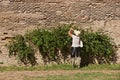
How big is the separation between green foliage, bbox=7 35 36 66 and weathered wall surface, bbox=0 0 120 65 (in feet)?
0.61

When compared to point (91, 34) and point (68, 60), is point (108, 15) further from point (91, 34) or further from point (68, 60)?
point (68, 60)

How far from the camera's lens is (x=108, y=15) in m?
13.2

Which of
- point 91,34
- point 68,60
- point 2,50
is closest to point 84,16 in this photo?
point 91,34

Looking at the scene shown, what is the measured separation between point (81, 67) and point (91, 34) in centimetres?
116

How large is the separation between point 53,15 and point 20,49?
5.19 ft

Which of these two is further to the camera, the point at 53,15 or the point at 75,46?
the point at 53,15

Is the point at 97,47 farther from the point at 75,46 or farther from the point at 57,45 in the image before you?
the point at 57,45

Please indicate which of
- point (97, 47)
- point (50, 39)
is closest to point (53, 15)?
point (50, 39)

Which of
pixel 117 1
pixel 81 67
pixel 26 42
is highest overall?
pixel 117 1

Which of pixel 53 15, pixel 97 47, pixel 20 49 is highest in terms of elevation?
pixel 53 15

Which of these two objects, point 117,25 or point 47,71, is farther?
point 117,25

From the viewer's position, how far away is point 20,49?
1269 centimetres

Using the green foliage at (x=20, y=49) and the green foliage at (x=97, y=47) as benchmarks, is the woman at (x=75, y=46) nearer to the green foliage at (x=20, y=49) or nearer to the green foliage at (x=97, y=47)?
the green foliage at (x=97, y=47)

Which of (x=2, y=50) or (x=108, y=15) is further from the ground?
(x=108, y=15)
